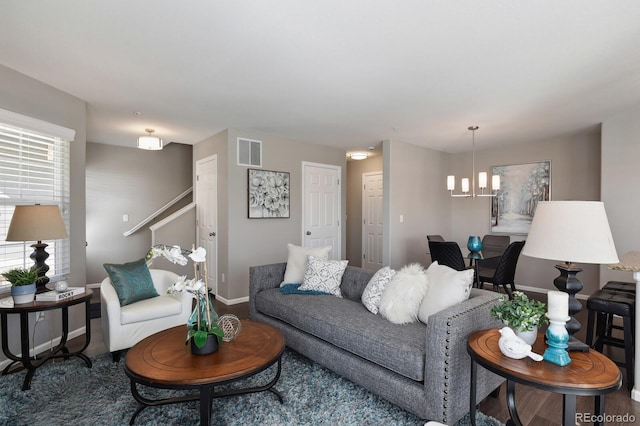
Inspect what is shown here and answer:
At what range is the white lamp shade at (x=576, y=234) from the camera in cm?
145

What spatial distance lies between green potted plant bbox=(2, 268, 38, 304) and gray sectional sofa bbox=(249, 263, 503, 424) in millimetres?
1842

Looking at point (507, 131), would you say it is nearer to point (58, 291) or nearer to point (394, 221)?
point (394, 221)

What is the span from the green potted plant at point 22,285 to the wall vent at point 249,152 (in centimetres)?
263

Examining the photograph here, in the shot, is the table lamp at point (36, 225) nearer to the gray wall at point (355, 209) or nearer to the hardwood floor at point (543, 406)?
the hardwood floor at point (543, 406)

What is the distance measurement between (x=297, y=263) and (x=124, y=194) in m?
3.98

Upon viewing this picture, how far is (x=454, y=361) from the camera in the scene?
1738 millimetres

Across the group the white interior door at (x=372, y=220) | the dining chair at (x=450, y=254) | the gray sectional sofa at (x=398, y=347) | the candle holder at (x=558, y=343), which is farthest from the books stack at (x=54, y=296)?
the white interior door at (x=372, y=220)

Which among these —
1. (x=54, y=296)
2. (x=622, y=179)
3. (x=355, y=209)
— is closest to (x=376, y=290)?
(x=54, y=296)

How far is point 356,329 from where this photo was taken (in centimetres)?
222

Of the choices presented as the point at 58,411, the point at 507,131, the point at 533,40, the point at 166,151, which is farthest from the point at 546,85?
the point at 166,151

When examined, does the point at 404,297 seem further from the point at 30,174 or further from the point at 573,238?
the point at 30,174

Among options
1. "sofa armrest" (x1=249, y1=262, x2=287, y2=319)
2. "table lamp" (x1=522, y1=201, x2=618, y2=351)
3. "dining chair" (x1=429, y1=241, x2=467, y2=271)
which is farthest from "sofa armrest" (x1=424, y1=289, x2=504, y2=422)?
"dining chair" (x1=429, y1=241, x2=467, y2=271)

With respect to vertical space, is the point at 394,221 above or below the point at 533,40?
below

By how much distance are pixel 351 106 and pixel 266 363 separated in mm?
2731
